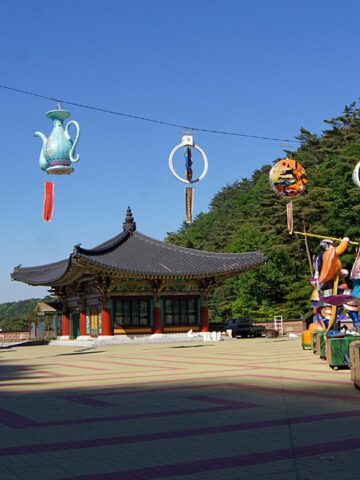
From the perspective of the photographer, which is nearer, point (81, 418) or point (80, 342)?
point (81, 418)

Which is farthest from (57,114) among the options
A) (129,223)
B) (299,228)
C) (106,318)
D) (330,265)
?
(299,228)

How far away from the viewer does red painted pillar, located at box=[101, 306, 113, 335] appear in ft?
129

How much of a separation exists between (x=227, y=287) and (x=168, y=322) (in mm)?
22619

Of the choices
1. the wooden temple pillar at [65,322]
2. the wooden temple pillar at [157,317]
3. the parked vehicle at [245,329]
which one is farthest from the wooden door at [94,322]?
the parked vehicle at [245,329]

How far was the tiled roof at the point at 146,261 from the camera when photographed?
1515 inches

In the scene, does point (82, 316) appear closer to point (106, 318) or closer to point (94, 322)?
point (94, 322)

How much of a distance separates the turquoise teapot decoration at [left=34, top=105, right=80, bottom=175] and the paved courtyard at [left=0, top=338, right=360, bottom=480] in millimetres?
5719

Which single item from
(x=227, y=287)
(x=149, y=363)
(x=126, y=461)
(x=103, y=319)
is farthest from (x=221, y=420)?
(x=227, y=287)

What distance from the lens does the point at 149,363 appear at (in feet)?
70.4

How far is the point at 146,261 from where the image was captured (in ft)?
137

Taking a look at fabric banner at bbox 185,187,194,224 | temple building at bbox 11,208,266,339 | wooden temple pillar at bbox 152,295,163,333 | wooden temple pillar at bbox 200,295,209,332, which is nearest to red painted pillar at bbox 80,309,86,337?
temple building at bbox 11,208,266,339

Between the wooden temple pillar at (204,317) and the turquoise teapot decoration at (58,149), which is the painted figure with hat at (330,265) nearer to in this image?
the turquoise teapot decoration at (58,149)

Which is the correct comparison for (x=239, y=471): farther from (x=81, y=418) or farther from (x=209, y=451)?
(x=81, y=418)

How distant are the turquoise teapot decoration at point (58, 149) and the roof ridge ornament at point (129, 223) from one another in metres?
27.7
